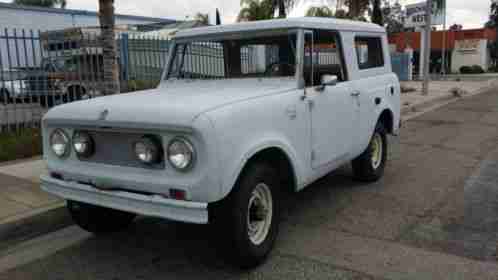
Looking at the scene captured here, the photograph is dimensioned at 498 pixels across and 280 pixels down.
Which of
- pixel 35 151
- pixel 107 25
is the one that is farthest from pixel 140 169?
pixel 35 151

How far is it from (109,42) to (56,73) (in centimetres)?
296

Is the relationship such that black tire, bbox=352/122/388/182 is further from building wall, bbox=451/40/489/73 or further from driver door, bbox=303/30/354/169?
building wall, bbox=451/40/489/73

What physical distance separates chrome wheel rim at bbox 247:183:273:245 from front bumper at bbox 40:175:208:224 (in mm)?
654

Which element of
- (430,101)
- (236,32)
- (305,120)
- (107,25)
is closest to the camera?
(305,120)

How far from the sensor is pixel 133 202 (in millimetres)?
3395

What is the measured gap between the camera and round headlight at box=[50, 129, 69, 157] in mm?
3904

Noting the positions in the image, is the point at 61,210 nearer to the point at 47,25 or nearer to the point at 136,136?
the point at 136,136

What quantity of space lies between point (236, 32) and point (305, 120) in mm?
1194

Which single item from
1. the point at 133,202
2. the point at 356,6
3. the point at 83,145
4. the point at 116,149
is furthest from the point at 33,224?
the point at 356,6

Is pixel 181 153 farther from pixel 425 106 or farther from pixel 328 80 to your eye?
pixel 425 106

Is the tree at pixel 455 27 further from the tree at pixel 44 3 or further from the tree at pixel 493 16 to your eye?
the tree at pixel 44 3

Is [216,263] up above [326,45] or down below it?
below

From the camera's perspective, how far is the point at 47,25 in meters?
27.9

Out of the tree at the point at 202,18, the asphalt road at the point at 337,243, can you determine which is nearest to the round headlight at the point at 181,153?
the asphalt road at the point at 337,243
